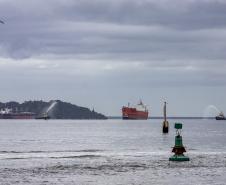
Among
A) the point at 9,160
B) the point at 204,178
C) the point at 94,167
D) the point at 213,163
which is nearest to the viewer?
the point at 204,178

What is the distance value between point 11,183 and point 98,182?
21.2ft

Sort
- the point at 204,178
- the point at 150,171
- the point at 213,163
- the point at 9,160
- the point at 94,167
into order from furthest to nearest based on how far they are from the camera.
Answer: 1. the point at 9,160
2. the point at 213,163
3. the point at 94,167
4. the point at 150,171
5. the point at 204,178

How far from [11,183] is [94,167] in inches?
606

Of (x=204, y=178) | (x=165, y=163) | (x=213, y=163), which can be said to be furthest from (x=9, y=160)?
(x=204, y=178)

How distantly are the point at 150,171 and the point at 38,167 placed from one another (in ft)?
36.9

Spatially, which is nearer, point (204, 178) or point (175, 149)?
point (204, 178)

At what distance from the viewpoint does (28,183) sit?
5188 cm

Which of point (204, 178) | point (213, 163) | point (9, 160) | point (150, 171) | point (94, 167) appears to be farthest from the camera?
point (9, 160)

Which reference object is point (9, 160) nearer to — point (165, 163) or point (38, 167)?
point (38, 167)

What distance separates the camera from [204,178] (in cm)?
5584

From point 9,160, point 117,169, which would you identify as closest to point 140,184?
point 117,169

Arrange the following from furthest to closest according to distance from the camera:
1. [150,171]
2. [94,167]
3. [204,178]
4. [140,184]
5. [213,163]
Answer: [213,163] < [94,167] < [150,171] < [204,178] < [140,184]

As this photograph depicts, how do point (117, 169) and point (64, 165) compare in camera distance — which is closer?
point (117, 169)

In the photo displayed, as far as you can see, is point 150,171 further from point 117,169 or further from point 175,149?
point 175,149
